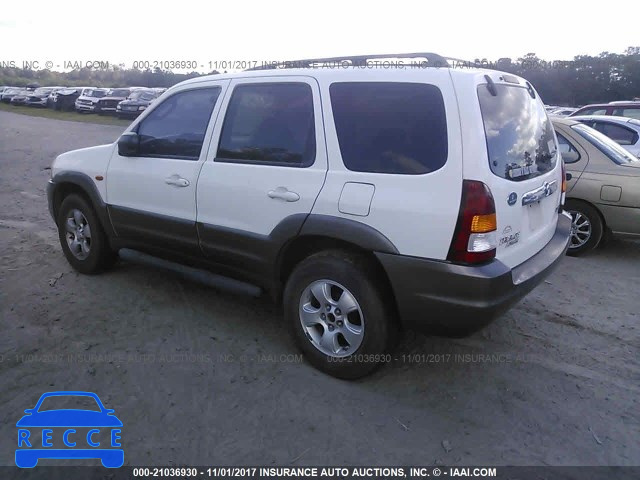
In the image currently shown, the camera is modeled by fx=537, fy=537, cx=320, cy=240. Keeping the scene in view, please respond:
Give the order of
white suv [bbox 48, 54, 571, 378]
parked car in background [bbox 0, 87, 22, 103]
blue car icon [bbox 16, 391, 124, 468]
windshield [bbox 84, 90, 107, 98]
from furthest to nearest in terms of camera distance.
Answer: parked car in background [bbox 0, 87, 22, 103] < windshield [bbox 84, 90, 107, 98] < white suv [bbox 48, 54, 571, 378] < blue car icon [bbox 16, 391, 124, 468]

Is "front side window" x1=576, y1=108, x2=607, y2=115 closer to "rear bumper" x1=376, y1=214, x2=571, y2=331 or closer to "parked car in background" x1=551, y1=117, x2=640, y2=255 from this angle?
"parked car in background" x1=551, y1=117, x2=640, y2=255

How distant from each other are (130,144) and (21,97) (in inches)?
1486

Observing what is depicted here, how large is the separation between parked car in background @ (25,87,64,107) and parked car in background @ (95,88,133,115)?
807cm

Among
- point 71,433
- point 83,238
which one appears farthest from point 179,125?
point 71,433

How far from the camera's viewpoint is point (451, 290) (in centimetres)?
290

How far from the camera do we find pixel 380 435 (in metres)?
2.91

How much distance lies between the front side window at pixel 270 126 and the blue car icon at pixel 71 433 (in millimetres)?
1831

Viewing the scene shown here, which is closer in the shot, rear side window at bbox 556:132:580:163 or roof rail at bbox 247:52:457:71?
roof rail at bbox 247:52:457:71

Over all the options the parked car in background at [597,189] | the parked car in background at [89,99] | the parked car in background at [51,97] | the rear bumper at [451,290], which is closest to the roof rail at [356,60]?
the rear bumper at [451,290]

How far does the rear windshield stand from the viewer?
A: 300cm

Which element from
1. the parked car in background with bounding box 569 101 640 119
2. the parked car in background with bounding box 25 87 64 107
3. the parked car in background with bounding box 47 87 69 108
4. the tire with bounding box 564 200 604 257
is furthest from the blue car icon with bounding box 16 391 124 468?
the parked car in background with bounding box 25 87 64 107

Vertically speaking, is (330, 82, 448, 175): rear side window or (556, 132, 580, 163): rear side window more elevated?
(330, 82, 448, 175): rear side window

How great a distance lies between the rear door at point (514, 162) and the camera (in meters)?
2.90

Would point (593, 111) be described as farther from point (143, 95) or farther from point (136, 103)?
point (143, 95)
